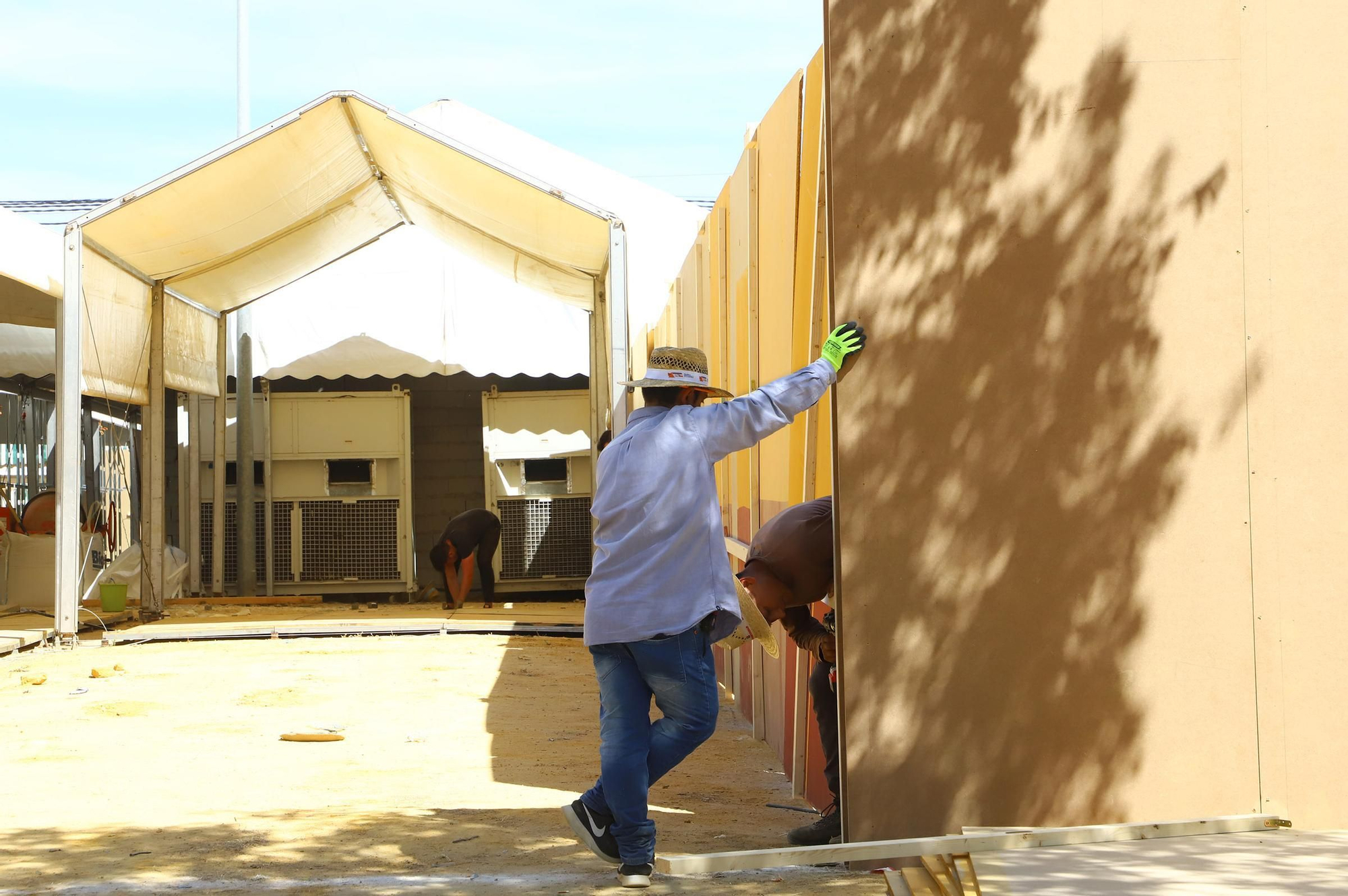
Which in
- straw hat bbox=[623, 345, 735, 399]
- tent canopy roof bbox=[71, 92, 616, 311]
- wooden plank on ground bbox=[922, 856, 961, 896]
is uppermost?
tent canopy roof bbox=[71, 92, 616, 311]

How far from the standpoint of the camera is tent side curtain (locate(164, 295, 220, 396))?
13.5 m

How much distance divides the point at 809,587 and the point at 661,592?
660mm

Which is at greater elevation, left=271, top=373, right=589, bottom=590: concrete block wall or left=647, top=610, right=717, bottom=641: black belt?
left=271, top=373, right=589, bottom=590: concrete block wall

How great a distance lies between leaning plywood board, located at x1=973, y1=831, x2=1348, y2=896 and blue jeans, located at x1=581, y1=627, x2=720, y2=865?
3.03ft

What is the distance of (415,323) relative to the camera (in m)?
14.9

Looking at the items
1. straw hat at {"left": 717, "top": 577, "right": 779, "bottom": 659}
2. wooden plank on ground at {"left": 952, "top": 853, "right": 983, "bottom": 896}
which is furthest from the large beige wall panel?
straw hat at {"left": 717, "top": 577, "right": 779, "bottom": 659}

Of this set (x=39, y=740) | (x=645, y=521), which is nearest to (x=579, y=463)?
(x=39, y=740)

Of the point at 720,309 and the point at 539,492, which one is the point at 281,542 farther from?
the point at 720,309

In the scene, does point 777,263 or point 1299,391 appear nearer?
point 1299,391

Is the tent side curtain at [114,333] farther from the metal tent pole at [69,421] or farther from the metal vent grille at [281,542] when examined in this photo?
the metal vent grille at [281,542]

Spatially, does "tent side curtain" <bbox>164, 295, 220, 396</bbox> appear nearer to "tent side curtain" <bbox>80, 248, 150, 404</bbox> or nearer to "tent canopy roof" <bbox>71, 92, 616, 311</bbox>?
"tent canopy roof" <bbox>71, 92, 616, 311</bbox>

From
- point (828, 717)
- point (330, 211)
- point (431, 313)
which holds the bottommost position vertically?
point (828, 717)

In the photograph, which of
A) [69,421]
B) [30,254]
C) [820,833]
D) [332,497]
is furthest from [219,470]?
[820,833]

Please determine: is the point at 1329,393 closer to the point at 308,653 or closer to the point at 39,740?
the point at 39,740
